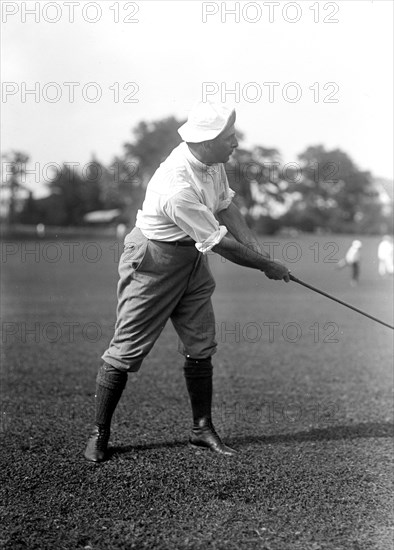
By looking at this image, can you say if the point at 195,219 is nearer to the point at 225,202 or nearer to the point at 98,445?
the point at 225,202

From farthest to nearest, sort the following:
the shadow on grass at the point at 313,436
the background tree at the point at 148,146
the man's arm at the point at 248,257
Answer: the background tree at the point at 148,146
the shadow on grass at the point at 313,436
the man's arm at the point at 248,257

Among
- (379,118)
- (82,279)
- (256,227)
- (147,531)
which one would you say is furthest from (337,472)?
(256,227)

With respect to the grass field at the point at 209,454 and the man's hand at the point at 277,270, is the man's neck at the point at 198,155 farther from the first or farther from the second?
the grass field at the point at 209,454

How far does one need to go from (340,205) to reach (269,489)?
44283 millimetres

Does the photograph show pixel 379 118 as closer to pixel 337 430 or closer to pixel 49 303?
pixel 337 430

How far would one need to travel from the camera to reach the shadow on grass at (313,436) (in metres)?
4.34

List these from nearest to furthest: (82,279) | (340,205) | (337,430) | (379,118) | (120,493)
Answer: (120,493), (337,430), (379,118), (82,279), (340,205)

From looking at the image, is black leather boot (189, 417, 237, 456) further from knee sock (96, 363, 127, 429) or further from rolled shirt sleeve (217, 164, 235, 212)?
rolled shirt sleeve (217, 164, 235, 212)

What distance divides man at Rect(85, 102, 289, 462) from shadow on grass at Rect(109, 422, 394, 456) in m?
0.17

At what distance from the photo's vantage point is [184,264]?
4.26 m

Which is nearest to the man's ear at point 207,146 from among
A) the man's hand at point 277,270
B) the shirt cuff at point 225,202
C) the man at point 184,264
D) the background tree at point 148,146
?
the man at point 184,264

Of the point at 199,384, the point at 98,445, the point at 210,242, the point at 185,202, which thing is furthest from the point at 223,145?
the point at 98,445

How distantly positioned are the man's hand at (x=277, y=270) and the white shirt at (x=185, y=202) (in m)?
0.37

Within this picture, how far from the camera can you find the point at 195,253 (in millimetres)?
4305
